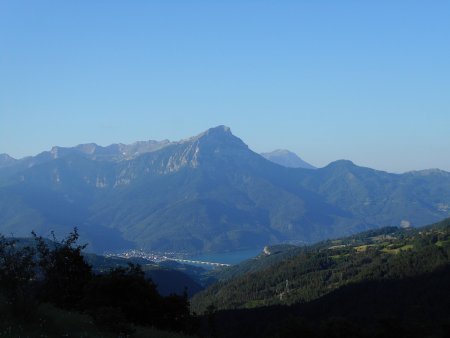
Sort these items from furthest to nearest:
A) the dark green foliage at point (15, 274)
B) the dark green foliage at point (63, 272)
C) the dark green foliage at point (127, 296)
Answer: the dark green foliage at point (63, 272), the dark green foliage at point (127, 296), the dark green foliage at point (15, 274)

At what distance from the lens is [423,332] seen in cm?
3822

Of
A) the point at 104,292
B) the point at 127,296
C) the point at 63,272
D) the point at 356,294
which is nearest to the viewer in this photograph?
the point at 127,296

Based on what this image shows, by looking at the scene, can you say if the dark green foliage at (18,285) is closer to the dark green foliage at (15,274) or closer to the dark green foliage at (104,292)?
the dark green foliage at (15,274)

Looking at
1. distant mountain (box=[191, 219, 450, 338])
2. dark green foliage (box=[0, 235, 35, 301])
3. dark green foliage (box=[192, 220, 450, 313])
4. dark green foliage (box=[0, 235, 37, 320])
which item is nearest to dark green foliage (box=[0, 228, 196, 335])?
dark green foliage (box=[0, 235, 35, 301])

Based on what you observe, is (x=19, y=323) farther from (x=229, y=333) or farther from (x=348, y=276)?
(x=348, y=276)

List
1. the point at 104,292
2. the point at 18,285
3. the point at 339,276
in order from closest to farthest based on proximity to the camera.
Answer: the point at 18,285 < the point at 104,292 < the point at 339,276

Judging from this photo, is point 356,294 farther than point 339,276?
No

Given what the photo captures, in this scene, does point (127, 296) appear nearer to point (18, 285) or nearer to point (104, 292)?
point (104, 292)

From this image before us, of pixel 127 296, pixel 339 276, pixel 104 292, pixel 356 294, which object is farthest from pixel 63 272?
pixel 339 276

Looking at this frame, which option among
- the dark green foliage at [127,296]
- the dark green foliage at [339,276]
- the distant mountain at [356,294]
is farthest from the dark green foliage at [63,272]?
the dark green foliage at [339,276]

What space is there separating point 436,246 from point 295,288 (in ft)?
160

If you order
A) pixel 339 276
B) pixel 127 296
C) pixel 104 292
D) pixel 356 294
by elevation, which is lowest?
pixel 339 276

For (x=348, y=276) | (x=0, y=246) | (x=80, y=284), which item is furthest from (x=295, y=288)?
(x=0, y=246)

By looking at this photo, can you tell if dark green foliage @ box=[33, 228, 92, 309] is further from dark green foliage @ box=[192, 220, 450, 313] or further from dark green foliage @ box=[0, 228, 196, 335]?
dark green foliage @ box=[192, 220, 450, 313]
